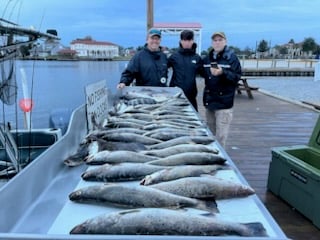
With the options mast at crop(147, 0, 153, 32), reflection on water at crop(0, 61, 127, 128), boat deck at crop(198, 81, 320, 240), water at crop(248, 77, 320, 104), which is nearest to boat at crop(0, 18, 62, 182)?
boat deck at crop(198, 81, 320, 240)

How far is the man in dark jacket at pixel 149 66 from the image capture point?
4.31m

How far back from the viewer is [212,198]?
1.46 meters

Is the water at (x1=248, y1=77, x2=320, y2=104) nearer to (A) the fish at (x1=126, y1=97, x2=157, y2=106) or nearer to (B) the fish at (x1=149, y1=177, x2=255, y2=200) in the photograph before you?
(A) the fish at (x1=126, y1=97, x2=157, y2=106)

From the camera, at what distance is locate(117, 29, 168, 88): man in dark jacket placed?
14.1 feet

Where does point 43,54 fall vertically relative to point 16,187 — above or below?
above

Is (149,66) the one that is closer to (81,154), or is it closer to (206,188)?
(81,154)

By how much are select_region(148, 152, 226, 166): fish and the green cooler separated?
3.85ft

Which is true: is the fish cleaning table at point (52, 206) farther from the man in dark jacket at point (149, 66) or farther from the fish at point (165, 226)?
the man in dark jacket at point (149, 66)

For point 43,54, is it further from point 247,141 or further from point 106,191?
point 247,141

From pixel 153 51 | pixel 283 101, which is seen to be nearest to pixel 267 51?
pixel 283 101

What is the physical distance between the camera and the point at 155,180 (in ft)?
5.17

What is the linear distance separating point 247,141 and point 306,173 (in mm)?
2860

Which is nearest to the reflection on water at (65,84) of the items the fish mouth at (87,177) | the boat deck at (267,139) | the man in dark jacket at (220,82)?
the boat deck at (267,139)

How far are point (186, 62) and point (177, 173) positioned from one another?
279 centimetres
